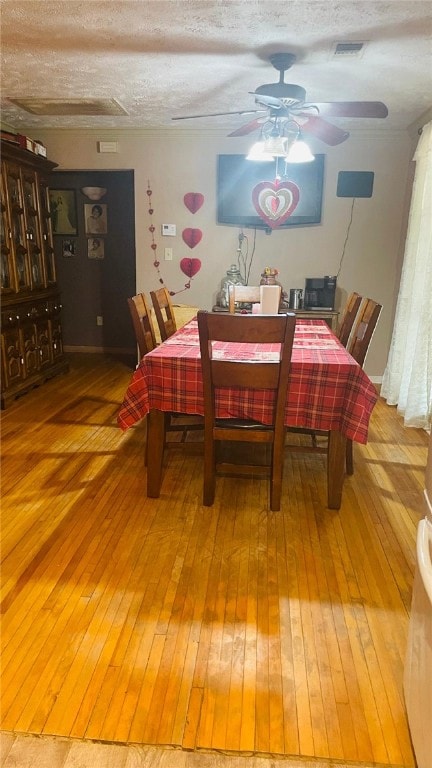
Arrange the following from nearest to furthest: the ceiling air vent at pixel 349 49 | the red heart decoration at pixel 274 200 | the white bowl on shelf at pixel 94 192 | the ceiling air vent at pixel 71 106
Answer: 1. the ceiling air vent at pixel 349 49
2. the ceiling air vent at pixel 71 106
3. the red heart decoration at pixel 274 200
4. the white bowl on shelf at pixel 94 192

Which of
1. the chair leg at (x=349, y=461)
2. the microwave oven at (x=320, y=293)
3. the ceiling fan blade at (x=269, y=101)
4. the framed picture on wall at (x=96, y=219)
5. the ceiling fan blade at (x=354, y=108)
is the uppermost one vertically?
the ceiling fan blade at (x=269, y=101)

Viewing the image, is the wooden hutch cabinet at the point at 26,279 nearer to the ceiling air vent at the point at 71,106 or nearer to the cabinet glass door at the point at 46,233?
the cabinet glass door at the point at 46,233

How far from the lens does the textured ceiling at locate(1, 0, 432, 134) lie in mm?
2238

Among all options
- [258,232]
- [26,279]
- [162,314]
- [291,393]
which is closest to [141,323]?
[162,314]

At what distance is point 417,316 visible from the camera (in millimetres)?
3672

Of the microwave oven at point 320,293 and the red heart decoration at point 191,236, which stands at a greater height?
the red heart decoration at point 191,236

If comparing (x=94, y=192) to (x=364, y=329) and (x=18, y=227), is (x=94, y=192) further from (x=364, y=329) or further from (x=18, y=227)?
(x=364, y=329)

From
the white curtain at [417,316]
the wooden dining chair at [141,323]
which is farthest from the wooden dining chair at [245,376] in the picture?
the white curtain at [417,316]

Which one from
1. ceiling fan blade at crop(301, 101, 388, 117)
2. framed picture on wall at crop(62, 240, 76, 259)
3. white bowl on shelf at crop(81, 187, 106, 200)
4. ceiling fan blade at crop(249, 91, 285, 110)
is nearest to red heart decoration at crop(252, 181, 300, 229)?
ceiling fan blade at crop(249, 91, 285, 110)

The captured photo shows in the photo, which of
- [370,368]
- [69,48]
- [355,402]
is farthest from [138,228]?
[355,402]

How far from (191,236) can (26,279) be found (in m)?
1.59

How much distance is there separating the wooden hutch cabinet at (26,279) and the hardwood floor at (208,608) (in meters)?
1.32

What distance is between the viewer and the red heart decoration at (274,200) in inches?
162

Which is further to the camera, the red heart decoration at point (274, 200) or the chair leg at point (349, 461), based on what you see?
the red heart decoration at point (274, 200)
